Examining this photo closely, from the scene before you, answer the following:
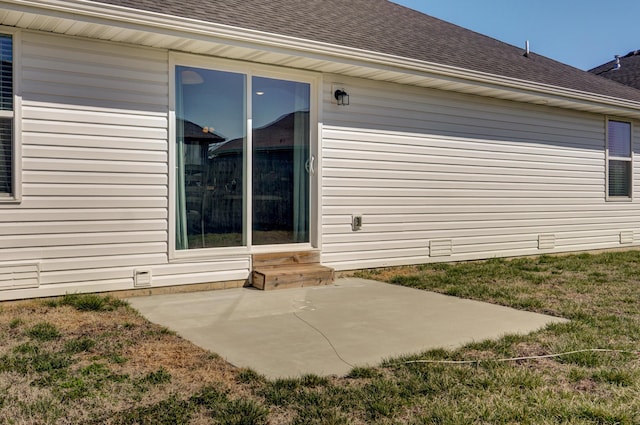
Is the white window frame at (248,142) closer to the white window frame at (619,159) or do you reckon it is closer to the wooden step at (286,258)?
→ the wooden step at (286,258)

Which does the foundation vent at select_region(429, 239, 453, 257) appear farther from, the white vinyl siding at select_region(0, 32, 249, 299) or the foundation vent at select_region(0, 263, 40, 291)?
the foundation vent at select_region(0, 263, 40, 291)

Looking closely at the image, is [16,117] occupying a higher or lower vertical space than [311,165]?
higher

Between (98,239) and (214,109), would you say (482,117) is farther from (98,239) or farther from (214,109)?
(98,239)

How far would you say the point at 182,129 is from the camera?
5.55 metres

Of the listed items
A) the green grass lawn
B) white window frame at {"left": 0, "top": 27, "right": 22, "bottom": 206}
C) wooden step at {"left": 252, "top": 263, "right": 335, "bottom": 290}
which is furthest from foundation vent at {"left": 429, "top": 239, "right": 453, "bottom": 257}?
white window frame at {"left": 0, "top": 27, "right": 22, "bottom": 206}

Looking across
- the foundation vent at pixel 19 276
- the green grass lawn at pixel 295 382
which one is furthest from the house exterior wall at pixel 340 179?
the green grass lawn at pixel 295 382

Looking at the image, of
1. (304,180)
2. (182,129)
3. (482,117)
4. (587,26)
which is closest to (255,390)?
(182,129)

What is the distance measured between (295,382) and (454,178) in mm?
5349

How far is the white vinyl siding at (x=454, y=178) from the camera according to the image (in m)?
6.66

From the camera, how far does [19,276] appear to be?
15.5 feet

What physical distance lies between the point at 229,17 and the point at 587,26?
26.7 meters

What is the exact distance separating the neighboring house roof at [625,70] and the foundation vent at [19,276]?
1298 centimetres

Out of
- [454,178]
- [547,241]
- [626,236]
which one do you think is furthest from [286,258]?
[626,236]

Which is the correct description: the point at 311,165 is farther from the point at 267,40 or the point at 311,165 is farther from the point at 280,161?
the point at 267,40
